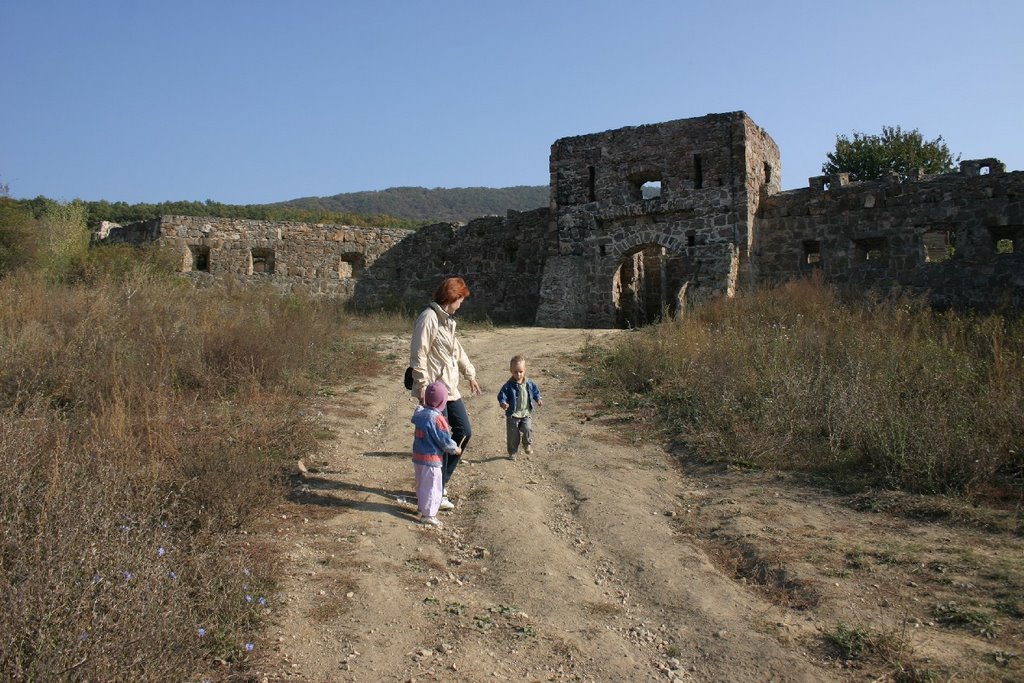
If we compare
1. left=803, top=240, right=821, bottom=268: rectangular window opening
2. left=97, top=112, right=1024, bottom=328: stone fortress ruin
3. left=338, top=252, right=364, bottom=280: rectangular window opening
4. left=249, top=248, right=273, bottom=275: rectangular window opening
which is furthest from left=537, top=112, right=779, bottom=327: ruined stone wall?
left=249, top=248, right=273, bottom=275: rectangular window opening

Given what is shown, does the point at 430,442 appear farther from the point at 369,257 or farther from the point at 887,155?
the point at 887,155

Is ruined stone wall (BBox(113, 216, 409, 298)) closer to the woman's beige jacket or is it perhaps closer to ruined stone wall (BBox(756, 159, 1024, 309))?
ruined stone wall (BBox(756, 159, 1024, 309))

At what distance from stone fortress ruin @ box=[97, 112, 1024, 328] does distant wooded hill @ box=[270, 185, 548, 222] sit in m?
50.7

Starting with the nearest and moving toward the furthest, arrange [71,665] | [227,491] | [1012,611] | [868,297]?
[71,665] → [1012,611] → [227,491] → [868,297]

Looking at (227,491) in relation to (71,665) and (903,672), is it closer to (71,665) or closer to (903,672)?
(71,665)

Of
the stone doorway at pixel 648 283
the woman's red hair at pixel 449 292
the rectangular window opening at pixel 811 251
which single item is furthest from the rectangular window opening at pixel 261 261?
the woman's red hair at pixel 449 292

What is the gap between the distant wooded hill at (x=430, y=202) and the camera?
7419 centimetres

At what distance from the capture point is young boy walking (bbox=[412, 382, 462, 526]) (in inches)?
223

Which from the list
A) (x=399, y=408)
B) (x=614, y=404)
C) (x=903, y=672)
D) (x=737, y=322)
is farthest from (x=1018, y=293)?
(x=903, y=672)

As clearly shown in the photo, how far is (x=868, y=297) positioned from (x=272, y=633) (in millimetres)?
12319

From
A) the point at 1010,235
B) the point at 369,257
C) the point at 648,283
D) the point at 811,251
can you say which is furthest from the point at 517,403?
the point at 369,257

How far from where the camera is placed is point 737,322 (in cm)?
1266

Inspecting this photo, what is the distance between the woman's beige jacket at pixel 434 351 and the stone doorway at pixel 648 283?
13.3 meters

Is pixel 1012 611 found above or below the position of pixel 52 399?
below
